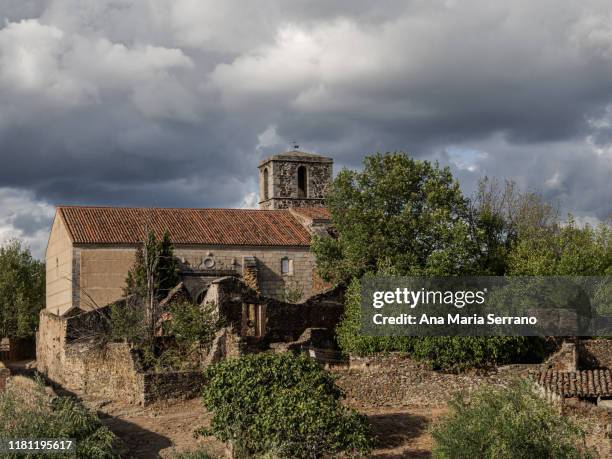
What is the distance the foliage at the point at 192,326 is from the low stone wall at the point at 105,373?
235 cm

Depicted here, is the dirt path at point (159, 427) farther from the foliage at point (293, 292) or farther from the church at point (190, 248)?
the foliage at point (293, 292)

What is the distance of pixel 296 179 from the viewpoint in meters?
64.1

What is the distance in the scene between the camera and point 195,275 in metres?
48.7

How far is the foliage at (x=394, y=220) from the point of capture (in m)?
37.7

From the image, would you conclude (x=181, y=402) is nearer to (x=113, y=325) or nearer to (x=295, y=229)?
(x=113, y=325)

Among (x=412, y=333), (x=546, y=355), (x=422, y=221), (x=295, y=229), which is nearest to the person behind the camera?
(x=412, y=333)

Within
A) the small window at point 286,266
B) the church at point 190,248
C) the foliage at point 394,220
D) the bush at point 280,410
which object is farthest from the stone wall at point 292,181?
the bush at point 280,410

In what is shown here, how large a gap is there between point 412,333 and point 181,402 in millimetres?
8572

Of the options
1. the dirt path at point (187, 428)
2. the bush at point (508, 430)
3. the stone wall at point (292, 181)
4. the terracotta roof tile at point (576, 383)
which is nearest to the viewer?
the bush at point (508, 430)

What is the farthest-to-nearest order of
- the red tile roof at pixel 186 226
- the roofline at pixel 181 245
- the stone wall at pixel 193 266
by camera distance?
the red tile roof at pixel 186 226
the roofline at pixel 181 245
the stone wall at pixel 193 266

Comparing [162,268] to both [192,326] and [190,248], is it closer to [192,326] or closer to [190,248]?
[190,248]

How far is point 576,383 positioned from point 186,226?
99.3 ft

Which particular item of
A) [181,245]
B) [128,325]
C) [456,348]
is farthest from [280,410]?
[181,245]

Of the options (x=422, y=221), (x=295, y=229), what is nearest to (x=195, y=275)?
(x=295, y=229)
